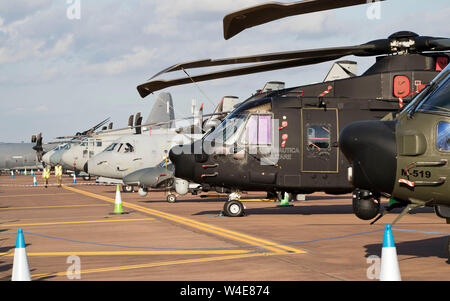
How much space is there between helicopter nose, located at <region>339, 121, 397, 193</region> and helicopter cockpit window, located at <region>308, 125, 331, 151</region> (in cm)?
795

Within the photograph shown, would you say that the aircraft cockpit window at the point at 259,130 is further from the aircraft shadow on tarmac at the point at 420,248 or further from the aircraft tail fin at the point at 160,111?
the aircraft tail fin at the point at 160,111

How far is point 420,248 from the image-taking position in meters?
10.4

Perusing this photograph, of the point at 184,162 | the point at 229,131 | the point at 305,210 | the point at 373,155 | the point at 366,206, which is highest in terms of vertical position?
the point at 229,131

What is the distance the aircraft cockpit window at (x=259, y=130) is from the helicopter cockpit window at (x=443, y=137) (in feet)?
28.0

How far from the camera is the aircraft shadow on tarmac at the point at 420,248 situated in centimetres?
971

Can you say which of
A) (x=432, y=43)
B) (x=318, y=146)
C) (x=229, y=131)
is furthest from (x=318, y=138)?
(x=432, y=43)

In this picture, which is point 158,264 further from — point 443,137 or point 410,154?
point 443,137

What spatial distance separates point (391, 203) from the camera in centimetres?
864

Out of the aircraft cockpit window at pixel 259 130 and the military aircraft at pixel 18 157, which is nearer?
the aircraft cockpit window at pixel 259 130

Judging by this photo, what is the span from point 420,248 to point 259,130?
6656mm

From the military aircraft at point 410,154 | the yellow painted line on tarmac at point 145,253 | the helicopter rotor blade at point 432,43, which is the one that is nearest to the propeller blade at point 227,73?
the helicopter rotor blade at point 432,43

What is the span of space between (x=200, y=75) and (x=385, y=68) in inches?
172
